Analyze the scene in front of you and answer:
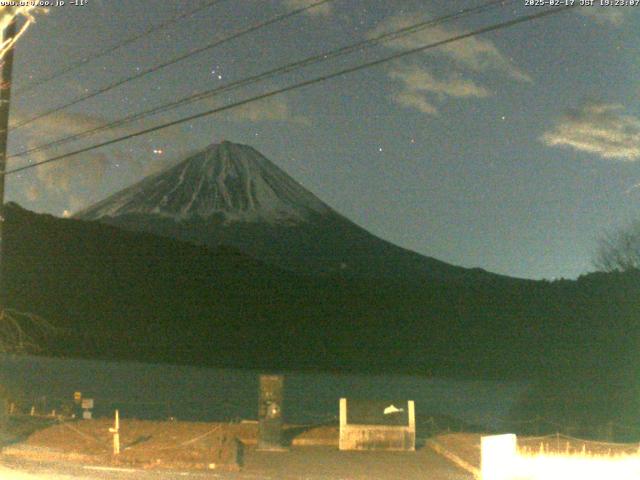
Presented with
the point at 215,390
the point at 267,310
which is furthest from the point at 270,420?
the point at 267,310

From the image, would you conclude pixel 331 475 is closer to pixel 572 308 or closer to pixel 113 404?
pixel 113 404

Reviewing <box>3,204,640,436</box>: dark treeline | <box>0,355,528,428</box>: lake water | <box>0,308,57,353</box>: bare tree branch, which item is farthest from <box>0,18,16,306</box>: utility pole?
<box>3,204,640,436</box>: dark treeline

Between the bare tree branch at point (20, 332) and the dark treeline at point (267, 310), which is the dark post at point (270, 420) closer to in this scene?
the bare tree branch at point (20, 332)

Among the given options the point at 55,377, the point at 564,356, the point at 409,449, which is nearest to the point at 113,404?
the point at 55,377

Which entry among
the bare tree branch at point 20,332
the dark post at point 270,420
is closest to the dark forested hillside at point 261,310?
the bare tree branch at point 20,332

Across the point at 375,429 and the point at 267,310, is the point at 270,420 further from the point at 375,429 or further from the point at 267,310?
the point at 267,310
